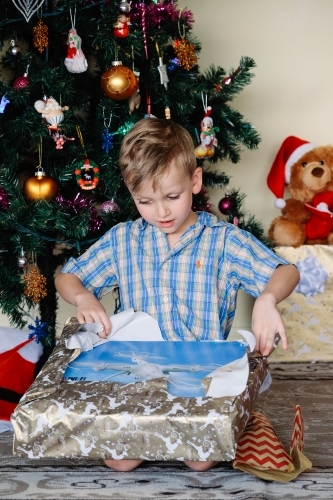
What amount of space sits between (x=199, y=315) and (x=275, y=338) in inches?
10.6

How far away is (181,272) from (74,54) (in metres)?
0.63

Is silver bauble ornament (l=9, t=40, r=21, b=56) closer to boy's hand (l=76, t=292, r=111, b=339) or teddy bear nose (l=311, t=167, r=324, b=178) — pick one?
boy's hand (l=76, t=292, r=111, b=339)

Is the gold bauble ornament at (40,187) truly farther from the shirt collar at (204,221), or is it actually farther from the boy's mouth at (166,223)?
the boy's mouth at (166,223)

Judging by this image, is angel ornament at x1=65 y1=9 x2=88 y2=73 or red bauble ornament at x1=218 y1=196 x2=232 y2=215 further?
red bauble ornament at x1=218 y1=196 x2=232 y2=215

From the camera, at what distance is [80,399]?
114cm

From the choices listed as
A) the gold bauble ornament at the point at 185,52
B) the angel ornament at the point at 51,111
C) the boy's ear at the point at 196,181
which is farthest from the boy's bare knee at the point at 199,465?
the gold bauble ornament at the point at 185,52

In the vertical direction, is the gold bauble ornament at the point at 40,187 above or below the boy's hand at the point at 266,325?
above

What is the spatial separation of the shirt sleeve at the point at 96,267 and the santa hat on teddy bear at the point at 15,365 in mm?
342

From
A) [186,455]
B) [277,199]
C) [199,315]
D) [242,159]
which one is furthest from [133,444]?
[242,159]

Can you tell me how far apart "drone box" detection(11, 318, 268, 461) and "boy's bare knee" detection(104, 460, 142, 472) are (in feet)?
0.52

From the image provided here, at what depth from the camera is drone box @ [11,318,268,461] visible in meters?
1.09

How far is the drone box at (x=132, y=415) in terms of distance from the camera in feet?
3.58

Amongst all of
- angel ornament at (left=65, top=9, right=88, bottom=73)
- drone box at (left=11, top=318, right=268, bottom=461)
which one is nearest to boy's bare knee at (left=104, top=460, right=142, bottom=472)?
drone box at (left=11, top=318, right=268, bottom=461)

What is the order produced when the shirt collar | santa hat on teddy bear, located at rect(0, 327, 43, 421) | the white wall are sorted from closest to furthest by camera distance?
the shirt collar < santa hat on teddy bear, located at rect(0, 327, 43, 421) < the white wall
